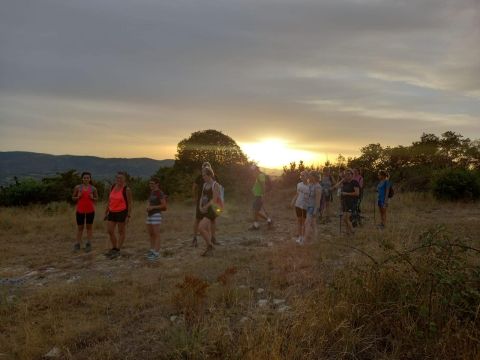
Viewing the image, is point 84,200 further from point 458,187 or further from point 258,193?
point 458,187

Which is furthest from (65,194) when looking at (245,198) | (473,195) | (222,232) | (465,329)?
(465,329)

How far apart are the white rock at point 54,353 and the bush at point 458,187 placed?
16043 millimetres

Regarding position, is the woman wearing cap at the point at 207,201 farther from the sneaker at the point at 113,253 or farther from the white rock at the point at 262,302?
the white rock at the point at 262,302

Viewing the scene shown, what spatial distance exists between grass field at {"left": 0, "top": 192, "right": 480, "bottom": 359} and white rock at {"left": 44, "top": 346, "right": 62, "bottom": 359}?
2 centimetres

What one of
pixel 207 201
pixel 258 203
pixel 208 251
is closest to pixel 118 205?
pixel 207 201

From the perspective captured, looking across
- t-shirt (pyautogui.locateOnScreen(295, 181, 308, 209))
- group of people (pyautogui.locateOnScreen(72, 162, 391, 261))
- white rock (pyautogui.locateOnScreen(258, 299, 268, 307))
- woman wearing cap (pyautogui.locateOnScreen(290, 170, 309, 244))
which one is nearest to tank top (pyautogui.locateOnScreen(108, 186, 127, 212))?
group of people (pyautogui.locateOnScreen(72, 162, 391, 261))

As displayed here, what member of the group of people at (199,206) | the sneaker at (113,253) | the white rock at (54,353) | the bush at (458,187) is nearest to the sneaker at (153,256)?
the group of people at (199,206)

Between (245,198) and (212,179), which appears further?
(245,198)

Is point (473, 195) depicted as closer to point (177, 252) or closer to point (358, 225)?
point (358, 225)

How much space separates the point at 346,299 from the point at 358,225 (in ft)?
23.7

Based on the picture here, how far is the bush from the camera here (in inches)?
650

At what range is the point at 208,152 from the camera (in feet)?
87.2

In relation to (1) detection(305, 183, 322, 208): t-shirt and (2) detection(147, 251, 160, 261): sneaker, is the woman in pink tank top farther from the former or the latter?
(1) detection(305, 183, 322, 208): t-shirt

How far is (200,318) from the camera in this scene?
4539 mm
